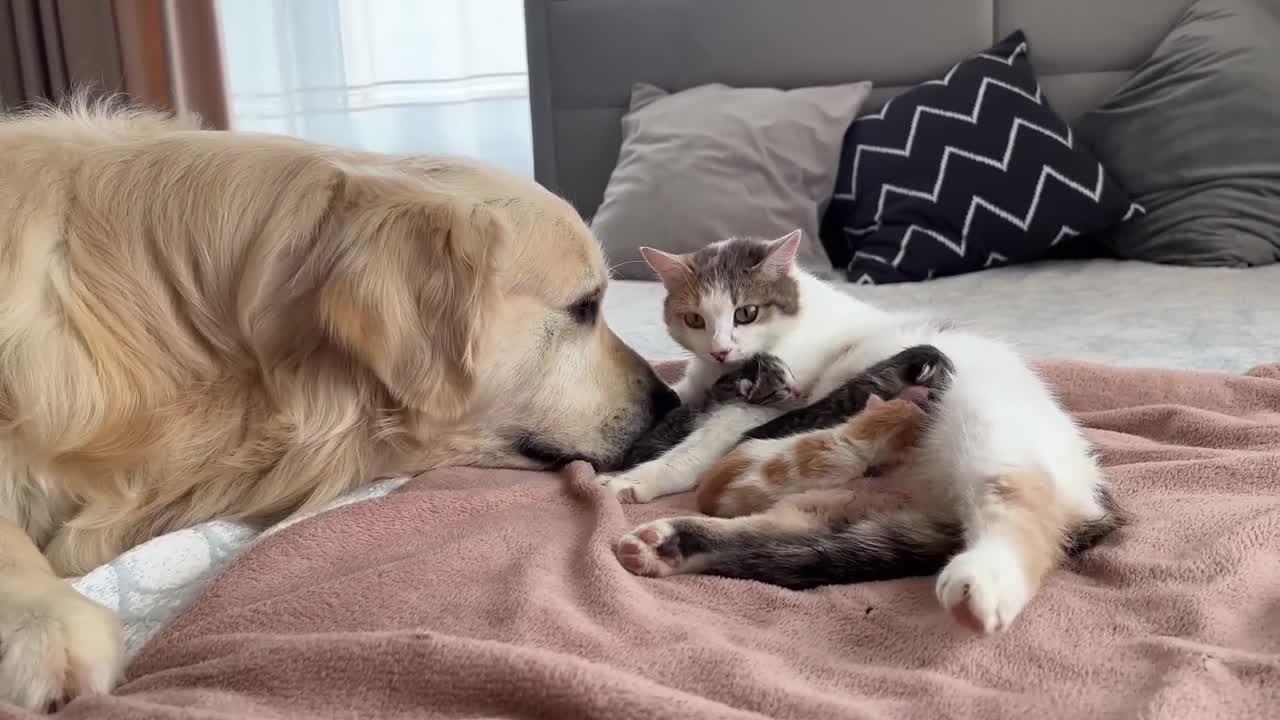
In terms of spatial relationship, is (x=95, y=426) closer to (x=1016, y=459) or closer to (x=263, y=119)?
(x=1016, y=459)

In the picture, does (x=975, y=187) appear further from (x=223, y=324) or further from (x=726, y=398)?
(x=223, y=324)

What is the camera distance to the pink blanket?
2.26ft

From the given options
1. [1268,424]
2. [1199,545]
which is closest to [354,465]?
[1199,545]

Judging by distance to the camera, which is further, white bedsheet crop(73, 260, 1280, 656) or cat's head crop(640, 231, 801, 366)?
cat's head crop(640, 231, 801, 366)

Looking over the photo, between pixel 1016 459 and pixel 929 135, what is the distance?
201 cm

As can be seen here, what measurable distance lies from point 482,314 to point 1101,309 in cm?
157

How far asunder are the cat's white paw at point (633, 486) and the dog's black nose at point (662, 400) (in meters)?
0.19

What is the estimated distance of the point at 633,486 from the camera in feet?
4.00

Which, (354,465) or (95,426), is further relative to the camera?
(354,465)

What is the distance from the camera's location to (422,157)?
51.0 inches

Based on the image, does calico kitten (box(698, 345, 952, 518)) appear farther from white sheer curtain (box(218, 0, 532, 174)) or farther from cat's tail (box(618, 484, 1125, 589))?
white sheer curtain (box(218, 0, 532, 174))

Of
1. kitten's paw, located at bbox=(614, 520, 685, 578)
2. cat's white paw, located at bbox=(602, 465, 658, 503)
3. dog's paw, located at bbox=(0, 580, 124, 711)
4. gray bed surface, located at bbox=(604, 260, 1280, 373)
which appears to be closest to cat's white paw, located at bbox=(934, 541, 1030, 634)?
kitten's paw, located at bbox=(614, 520, 685, 578)

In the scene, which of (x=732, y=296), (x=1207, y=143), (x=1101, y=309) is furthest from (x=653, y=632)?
(x=1207, y=143)

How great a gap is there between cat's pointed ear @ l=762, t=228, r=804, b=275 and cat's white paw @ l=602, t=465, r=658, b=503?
0.50m
